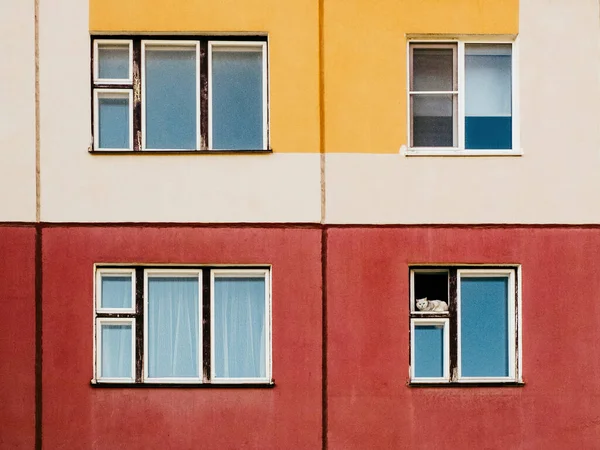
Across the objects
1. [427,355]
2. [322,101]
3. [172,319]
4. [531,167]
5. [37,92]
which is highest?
[37,92]

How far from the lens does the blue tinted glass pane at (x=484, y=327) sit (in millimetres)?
9453

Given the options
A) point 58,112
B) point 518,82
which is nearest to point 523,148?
point 518,82

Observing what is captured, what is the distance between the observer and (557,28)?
953cm

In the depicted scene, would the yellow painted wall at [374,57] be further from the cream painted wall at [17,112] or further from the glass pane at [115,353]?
the cream painted wall at [17,112]

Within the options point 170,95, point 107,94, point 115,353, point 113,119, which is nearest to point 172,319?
point 115,353

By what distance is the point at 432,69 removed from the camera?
978 centimetres

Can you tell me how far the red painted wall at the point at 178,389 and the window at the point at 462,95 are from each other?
2150mm

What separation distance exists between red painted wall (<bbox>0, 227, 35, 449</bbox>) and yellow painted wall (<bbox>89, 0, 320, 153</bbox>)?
10.2 ft

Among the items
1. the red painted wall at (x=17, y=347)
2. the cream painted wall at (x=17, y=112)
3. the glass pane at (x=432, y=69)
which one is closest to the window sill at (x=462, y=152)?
the glass pane at (x=432, y=69)

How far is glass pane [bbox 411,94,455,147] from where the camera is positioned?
9695 millimetres

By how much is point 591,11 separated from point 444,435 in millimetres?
5691

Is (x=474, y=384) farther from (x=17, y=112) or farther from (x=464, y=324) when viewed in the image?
(x=17, y=112)

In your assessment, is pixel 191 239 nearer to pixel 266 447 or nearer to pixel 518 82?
pixel 266 447

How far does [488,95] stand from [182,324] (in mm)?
4943
